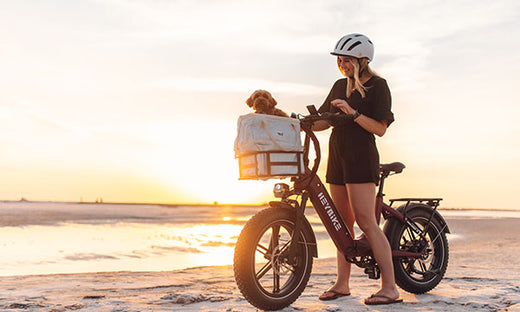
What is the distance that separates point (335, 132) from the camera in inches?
192

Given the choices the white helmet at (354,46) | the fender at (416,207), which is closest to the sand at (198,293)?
the fender at (416,207)

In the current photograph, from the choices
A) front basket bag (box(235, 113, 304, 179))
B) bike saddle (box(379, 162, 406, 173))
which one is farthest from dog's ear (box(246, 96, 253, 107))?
bike saddle (box(379, 162, 406, 173))

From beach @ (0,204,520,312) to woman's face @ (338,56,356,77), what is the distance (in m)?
2.13

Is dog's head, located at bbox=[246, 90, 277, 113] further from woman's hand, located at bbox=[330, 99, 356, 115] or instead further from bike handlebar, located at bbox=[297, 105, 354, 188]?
woman's hand, located at bbox=[330, 99, 356, 115]

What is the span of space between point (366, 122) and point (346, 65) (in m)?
0.59

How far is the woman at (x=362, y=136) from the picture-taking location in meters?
4.58

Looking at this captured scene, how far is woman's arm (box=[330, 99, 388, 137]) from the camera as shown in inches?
177

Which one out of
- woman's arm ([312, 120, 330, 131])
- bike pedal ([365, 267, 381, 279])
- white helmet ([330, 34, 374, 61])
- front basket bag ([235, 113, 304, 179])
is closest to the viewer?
front basket bag ([235, 113, 304, 179])

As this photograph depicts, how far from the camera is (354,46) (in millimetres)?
4574

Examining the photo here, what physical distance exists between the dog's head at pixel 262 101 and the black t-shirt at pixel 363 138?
2.31 ft

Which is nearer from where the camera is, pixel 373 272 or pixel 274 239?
pixel 274 239

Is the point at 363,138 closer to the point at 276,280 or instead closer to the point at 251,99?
the point at 251,99

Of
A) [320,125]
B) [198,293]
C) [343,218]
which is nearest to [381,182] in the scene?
[343,218]

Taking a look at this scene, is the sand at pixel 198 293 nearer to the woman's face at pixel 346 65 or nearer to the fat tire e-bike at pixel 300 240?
the fat tire e-bike at pixel 300 240
